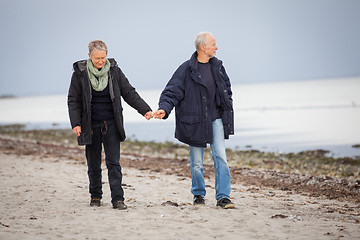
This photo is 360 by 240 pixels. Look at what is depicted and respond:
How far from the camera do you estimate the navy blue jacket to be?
6.30 metres

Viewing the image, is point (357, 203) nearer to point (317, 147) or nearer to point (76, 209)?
point (76, 209)

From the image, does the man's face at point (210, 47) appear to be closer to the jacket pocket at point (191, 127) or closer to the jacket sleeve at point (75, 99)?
→ the jacket pocket at point (191, 127)

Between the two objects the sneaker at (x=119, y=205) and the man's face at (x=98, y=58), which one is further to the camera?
the sneaker at (x=119, y=205)

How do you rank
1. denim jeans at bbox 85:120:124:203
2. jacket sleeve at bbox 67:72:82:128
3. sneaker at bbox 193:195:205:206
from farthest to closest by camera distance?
sneaker at bbox 193:195:205:206
denim jeans at bbox 85:120:124:203
jacket sleeve at bbox 67:72:82:128

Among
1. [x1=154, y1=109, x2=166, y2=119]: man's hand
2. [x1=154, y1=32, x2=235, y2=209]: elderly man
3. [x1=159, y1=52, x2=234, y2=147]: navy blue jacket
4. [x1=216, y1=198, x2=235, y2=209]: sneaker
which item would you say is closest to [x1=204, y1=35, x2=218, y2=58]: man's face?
[x1=154, y1=32, x2=235, y2=209]: elderly man

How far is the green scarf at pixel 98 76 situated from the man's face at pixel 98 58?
0.05 metres

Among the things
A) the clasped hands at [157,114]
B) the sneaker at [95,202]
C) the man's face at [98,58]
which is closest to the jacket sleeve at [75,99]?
the man's face at [98,58]

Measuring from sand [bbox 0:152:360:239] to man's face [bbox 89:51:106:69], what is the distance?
1.86 m

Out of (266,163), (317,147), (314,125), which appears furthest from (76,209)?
(314,125)

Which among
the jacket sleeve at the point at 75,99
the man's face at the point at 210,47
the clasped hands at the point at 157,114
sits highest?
the man's face at the point at 210,47

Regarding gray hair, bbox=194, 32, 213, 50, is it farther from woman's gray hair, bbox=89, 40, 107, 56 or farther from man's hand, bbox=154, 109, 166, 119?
woman's gray hair, bbox=89, 40, 107, 56

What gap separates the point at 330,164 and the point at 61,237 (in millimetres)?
10211

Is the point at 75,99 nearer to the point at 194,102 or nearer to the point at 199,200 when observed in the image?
the point at 194,102

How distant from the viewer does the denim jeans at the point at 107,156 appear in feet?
20.6
